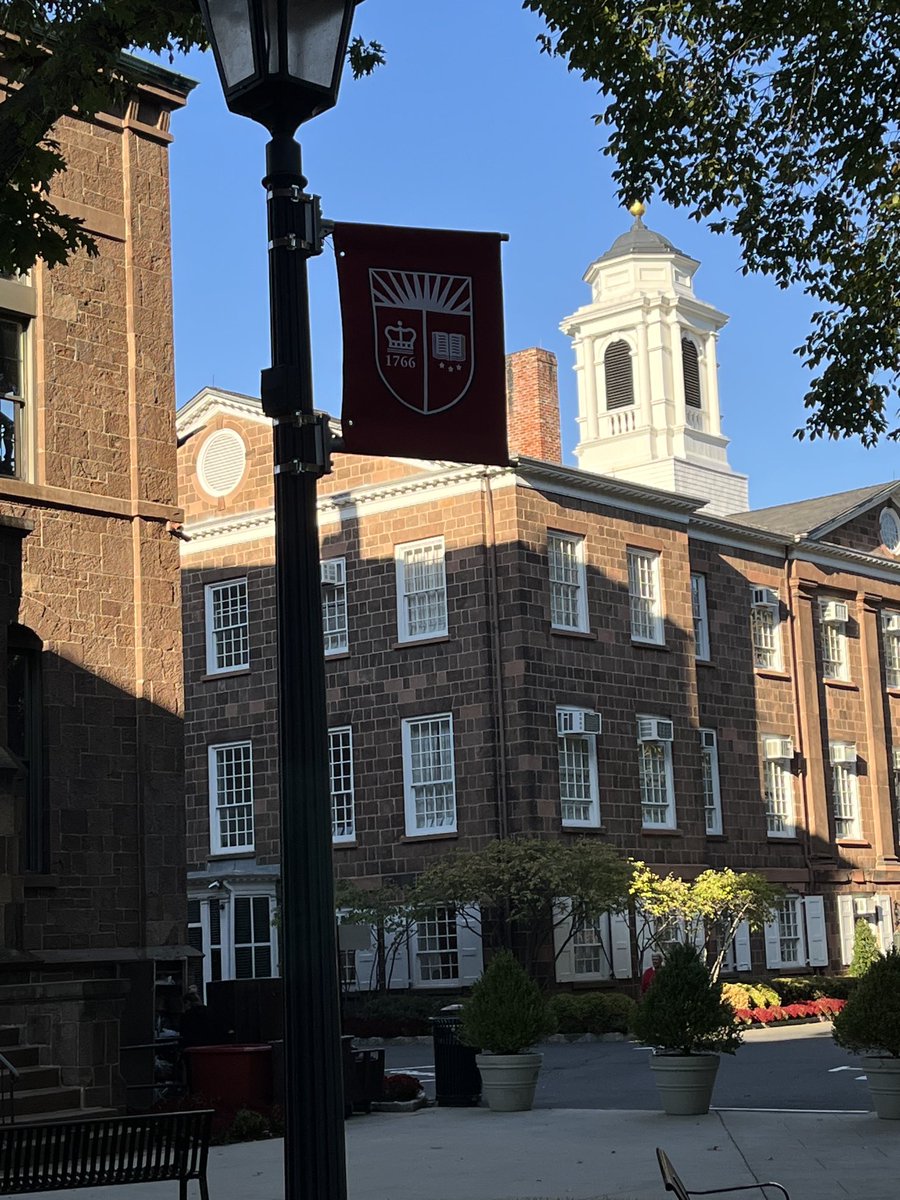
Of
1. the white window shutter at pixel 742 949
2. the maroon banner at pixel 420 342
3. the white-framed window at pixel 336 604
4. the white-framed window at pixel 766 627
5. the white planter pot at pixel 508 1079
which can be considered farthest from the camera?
the white-framed window at pixel 766 627

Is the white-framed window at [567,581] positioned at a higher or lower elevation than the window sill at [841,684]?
higher

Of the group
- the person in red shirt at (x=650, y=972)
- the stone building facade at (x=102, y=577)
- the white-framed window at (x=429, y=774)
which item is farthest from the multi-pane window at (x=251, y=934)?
the stone building facade at (x=102, y=577)

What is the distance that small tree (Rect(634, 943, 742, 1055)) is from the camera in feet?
57.9

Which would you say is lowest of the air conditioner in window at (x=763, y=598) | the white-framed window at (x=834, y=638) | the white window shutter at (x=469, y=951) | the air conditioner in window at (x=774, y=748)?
the white window shutter at (x=469, y=951)

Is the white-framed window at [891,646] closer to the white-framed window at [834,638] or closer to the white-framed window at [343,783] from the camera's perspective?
the white-framed window at [834,638]

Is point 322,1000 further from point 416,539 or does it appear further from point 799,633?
point 799,633

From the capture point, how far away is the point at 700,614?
40.4m

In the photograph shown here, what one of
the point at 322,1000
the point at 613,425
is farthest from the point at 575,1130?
the point at 613,425

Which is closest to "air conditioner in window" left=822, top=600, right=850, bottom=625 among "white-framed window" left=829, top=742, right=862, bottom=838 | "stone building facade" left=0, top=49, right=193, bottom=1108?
"white-framed window" left=829, top=742, right=862, bottom=838

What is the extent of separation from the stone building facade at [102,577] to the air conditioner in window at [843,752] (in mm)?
24726

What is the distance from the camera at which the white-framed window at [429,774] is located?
35.5 metres

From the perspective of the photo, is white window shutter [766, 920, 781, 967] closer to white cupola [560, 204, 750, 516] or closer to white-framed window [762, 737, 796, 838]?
white-framed window [762, 737, 796, 838]

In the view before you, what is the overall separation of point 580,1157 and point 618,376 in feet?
178

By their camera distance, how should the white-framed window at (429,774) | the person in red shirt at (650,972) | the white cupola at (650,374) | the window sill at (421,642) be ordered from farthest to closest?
the white cupola at (650,374) → the window sill at (421,642) → the white-framed window at (429,774) → the person in red shirt at (650,972)
